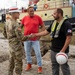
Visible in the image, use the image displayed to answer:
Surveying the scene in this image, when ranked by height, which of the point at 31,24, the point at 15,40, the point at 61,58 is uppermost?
the point at 31,24

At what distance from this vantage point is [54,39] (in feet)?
17.6

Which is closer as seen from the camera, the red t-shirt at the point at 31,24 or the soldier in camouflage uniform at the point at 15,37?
the soldier in camouflage uniform at the point at 15,37

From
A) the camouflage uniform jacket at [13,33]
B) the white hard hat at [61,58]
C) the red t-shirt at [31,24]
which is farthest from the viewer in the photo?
the red t-shirt at [31,24]

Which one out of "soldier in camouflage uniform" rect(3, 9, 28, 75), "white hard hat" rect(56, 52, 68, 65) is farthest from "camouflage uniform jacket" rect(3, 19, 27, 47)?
"white hard hat" rect(56, 52, 68, 65)

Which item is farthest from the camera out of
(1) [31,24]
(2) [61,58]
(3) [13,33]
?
(1) [31,24]

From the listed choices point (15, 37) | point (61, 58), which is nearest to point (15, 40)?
point (15, 37)

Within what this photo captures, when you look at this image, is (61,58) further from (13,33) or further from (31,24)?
(31,24)

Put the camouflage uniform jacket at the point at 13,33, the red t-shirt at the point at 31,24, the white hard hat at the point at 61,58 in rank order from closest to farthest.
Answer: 1. the white hard hat at the point at 61,58
2. the camouflage uniform jacket at the point at 13,33
3. the red t-shirt at the point at 31,24

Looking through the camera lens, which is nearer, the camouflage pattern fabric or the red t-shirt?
the camouflage pattern fabric

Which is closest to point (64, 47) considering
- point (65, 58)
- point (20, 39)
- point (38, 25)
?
point (65, 58)

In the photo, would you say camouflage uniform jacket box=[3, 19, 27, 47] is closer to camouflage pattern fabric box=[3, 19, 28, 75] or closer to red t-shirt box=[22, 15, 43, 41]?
camouflage pattern fabric box=[3, 19, 28, 75]

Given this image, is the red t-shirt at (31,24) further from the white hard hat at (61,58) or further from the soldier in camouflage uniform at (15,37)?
the white hard hat at (61,58)

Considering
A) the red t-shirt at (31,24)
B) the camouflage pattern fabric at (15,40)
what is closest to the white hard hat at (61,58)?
the camouflage pattern fabric at (15,40)

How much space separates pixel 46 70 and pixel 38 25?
1273mm
